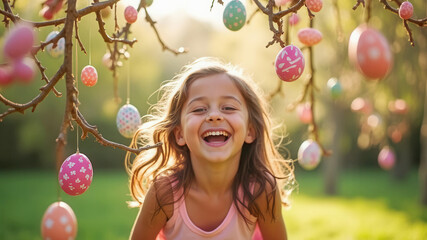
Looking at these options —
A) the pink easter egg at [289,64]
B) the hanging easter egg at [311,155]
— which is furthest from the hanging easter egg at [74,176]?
the hanging easter egg at [311,155]

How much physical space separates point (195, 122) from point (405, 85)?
26.8ft

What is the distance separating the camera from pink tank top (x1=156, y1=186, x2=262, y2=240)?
2342 mm

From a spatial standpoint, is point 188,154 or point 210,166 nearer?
point 210,166

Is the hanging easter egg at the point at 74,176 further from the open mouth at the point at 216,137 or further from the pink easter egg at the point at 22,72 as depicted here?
the open mouth at the point at 216,137

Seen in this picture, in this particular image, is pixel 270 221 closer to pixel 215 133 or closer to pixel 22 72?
pixel 215 133

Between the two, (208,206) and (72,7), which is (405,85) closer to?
(208,206)

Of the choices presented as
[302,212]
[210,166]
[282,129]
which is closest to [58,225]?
[210,166]

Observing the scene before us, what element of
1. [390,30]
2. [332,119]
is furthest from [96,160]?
[390,30]

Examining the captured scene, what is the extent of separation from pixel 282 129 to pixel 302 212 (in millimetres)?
3388

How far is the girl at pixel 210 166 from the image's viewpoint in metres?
2.27

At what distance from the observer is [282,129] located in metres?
4.69

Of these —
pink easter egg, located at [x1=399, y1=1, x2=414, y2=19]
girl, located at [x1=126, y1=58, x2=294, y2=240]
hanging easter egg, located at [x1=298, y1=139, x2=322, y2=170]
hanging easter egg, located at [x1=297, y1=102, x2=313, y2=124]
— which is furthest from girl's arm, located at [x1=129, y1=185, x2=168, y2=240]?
pink easter egg, located at [x1=399, y1=1, x2=414, y2=19]

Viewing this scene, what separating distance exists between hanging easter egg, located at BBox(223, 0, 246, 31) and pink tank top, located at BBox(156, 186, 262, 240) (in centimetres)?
95

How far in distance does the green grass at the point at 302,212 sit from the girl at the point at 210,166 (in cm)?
284
